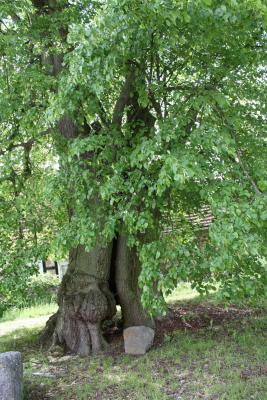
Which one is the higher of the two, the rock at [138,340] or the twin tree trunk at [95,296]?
the twin tree trunk at [95,296]

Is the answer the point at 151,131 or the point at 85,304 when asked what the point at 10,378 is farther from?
the point at 151,131

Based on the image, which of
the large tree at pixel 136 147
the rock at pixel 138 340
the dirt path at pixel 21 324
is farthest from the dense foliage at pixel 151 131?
the dirt path at pixel 21 324

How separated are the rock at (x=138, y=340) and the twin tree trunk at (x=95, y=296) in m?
0.43

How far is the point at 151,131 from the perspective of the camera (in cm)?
569

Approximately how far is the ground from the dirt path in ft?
4.43

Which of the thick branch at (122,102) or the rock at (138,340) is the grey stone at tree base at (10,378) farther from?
the thick branch at (122,102)

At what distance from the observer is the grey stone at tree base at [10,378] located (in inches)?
201

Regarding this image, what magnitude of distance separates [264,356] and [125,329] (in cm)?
235

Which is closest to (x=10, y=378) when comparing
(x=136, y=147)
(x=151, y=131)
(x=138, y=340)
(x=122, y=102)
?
(x=138, y=340)

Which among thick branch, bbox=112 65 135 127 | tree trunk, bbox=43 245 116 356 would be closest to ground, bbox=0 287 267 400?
tree trunk, bbox=43 245 116 356

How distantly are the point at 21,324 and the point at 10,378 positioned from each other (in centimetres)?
593

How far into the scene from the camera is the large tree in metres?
4.55

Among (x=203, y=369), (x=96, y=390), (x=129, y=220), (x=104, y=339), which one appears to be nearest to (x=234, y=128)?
(x=129, y=220)

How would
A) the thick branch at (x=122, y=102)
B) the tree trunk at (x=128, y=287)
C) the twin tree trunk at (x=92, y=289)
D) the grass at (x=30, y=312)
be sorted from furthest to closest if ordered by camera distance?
the grass at (x=30, y=312) < the tree trunk at (x=128, y=287) < the twin tree trunk at (x=92, y=289) < the thick branch at (x=122, y=102)
